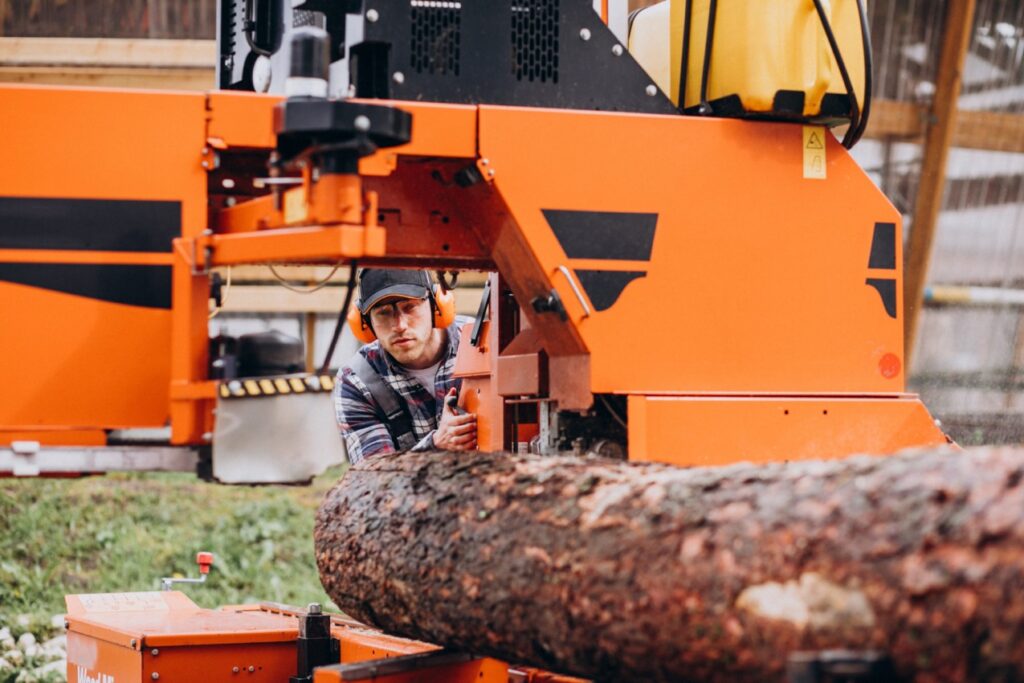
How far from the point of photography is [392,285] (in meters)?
4.92

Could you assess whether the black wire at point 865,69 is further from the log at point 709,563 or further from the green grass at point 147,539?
the green grass at point 147,539

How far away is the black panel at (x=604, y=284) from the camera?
325cm

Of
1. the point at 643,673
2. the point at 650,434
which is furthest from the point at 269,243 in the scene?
the point at 643,673

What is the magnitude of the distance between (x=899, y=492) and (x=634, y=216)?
1288 mm

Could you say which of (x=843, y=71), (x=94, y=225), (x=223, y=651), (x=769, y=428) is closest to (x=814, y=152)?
(x=843, y=71)

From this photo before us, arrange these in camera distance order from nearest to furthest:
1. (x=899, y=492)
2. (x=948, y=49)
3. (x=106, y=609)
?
(x=899, y=492)
(x=106, y=609)
(x=948, y=49)

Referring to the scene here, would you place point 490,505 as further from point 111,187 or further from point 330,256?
point 111,187

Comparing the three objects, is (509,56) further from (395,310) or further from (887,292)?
(395,310)

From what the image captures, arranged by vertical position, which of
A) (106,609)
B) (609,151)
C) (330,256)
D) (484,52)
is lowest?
(106,609)

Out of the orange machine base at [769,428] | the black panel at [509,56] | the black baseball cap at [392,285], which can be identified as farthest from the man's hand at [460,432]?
the black panel at [509,56]

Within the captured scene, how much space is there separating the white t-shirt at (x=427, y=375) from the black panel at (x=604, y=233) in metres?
2.03

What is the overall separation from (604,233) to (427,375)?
6.74 ft

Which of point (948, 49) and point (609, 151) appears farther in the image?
point (948, 49)

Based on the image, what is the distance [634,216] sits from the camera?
130 inches
